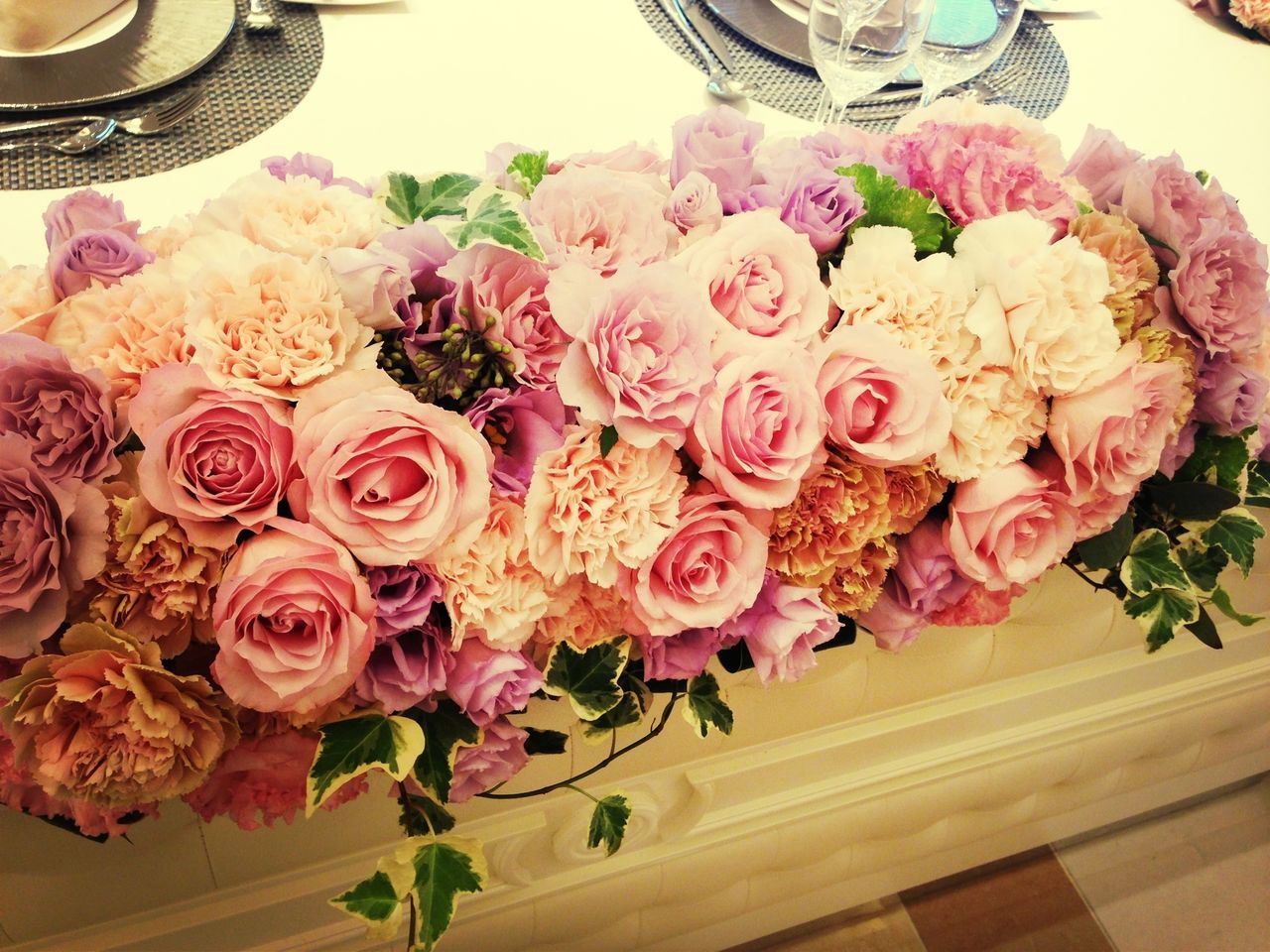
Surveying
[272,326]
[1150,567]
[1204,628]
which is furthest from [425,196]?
[1204,628]

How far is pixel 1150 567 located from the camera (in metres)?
0.82

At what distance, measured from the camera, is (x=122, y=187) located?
3.05ft

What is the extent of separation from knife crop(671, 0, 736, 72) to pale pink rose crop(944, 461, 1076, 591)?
708mm

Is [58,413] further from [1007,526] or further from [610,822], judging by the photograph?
[1007,526]

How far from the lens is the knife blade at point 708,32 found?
47.6 inches

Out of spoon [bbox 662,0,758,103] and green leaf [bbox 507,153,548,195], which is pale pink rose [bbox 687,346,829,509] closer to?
green leaf [bbox 507,153,548,195]

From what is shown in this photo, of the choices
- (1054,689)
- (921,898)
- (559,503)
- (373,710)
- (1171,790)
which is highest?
(559,503)

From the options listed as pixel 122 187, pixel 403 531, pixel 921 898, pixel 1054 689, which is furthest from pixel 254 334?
pixel 921 898

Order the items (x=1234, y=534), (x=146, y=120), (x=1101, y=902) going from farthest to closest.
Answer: (x=1101, y=902)
(x=146, y=120)
(x=1234, y=534)

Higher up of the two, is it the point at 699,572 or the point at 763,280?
the point at 763,280

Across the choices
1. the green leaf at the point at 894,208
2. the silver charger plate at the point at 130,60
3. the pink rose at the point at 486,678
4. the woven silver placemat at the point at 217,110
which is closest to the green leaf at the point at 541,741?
the pink rose at the point at 486,678

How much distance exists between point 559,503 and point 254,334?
19cm

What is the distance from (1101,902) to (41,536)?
5.54ft

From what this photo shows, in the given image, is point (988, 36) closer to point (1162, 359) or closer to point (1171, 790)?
point (1162, 359)
